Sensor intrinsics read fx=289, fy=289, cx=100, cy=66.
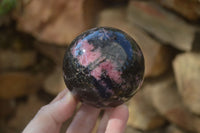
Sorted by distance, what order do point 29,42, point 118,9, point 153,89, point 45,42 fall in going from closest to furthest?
point 153,89, point 118,9, point 45,42, point 29,42

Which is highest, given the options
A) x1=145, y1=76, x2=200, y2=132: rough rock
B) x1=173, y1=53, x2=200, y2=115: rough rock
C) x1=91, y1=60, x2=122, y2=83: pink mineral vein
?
x1=91, y1=60, x2=122, y2=83: pink mineral vein

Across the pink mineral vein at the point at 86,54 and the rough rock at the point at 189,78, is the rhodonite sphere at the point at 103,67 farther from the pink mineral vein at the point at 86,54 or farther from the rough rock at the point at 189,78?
the rough rock at the point at 189,78

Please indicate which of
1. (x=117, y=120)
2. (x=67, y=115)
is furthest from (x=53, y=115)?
(x=117, y=120)

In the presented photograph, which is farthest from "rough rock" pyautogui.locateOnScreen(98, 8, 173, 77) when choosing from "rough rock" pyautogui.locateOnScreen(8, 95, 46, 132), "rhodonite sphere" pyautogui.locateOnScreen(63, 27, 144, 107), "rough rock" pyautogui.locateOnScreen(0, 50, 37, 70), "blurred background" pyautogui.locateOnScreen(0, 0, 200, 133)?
"rough rock" pyautogui.locateOnScreen(8, 95, 46, 132)

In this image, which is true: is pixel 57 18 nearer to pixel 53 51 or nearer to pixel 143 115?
pixel 53 51

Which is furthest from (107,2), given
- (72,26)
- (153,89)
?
(153,89)

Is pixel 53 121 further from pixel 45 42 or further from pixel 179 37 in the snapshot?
pixel 45 42

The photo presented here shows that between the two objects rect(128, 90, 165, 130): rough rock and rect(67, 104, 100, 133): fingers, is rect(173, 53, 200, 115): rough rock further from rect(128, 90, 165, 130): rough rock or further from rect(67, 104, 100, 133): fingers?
rect(67, 104, 100, 133): fingers
